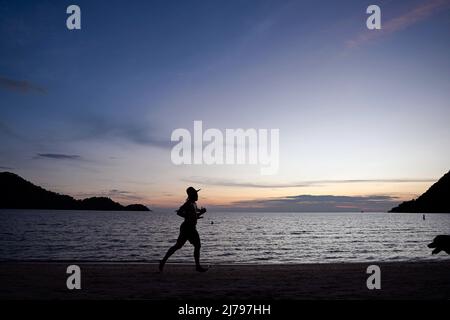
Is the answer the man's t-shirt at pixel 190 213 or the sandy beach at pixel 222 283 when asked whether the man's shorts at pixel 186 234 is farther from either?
the sandy beach at pixel 222 283

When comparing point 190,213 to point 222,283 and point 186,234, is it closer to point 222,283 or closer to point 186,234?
point 186,234

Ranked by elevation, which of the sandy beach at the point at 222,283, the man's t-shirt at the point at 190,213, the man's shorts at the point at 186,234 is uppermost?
the man's t-shirt at the point at 190,213

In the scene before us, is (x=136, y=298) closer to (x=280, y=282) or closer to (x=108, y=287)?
(x=108, y=287)

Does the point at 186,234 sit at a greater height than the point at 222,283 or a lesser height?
greater

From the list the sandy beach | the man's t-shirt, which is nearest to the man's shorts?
the man's t-shirt

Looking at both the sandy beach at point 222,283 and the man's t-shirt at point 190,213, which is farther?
the man's t-shirt at point 190,213

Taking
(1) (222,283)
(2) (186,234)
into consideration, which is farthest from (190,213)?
(1) (222,283)

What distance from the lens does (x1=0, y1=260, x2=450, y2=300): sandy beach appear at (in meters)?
8.35

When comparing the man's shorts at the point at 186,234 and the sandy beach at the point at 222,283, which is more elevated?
the man's shorts at the point at 186,234

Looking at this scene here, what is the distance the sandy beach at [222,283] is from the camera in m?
8.35

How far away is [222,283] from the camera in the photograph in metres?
10.2

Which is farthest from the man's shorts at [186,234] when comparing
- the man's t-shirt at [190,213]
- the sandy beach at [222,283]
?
the sandy beach at [222,283]
